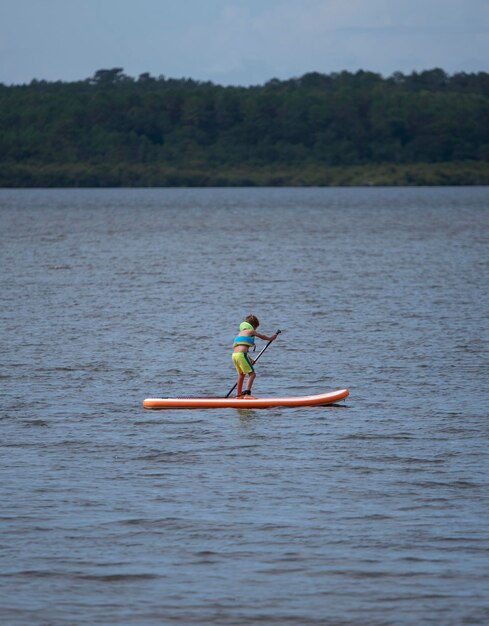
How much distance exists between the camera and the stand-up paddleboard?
23.5m

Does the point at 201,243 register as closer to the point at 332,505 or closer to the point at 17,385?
the point at 17,385

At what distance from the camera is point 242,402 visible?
2342 cm

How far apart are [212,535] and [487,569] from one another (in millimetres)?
3396

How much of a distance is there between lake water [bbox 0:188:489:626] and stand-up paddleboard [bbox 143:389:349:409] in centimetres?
23

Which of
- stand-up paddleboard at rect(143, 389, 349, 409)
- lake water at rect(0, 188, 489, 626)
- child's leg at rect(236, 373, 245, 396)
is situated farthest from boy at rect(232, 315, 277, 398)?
lake water at rect(0, 188, 489, 626)

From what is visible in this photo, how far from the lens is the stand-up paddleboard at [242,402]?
23484 millimetres

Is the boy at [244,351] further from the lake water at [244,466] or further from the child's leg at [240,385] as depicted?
the lake water at [244,466]

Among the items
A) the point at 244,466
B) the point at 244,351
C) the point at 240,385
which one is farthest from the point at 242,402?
the point at 244,466

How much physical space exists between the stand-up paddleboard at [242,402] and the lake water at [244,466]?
9.1 inches

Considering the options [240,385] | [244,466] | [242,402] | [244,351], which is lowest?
[244,466]

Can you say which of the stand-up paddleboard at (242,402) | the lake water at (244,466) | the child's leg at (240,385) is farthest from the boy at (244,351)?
the lake water at (244,466)

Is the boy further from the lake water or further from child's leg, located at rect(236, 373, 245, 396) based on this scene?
the lake water

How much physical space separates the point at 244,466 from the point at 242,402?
165 inches

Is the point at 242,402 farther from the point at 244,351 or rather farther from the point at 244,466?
the point at 244,466
